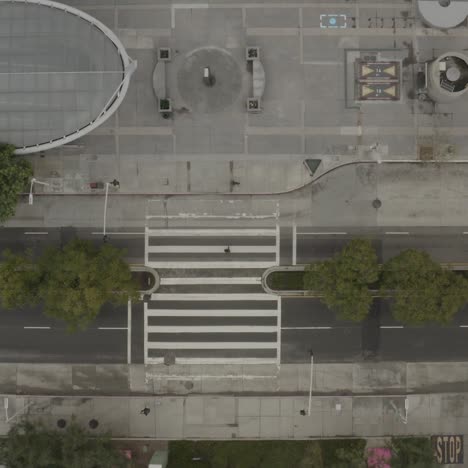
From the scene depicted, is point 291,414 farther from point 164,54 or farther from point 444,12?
point 444,12

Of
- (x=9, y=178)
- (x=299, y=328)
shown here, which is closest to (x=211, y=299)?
(x=299, y=328)

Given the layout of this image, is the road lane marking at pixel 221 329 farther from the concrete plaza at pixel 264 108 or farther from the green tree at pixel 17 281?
the concrete plaza at pixel 264 108

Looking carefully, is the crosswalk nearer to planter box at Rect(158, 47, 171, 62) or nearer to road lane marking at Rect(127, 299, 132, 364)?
road lane marking at Rect(127, 299, 132, 364)

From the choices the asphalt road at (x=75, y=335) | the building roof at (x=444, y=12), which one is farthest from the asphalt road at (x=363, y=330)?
the building roof at (x=444, y=12)

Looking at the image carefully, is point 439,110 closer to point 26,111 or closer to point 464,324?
point 464,324

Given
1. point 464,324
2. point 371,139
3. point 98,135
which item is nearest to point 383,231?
point 371,139

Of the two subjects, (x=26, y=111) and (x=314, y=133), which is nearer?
(x=26, y=111)
